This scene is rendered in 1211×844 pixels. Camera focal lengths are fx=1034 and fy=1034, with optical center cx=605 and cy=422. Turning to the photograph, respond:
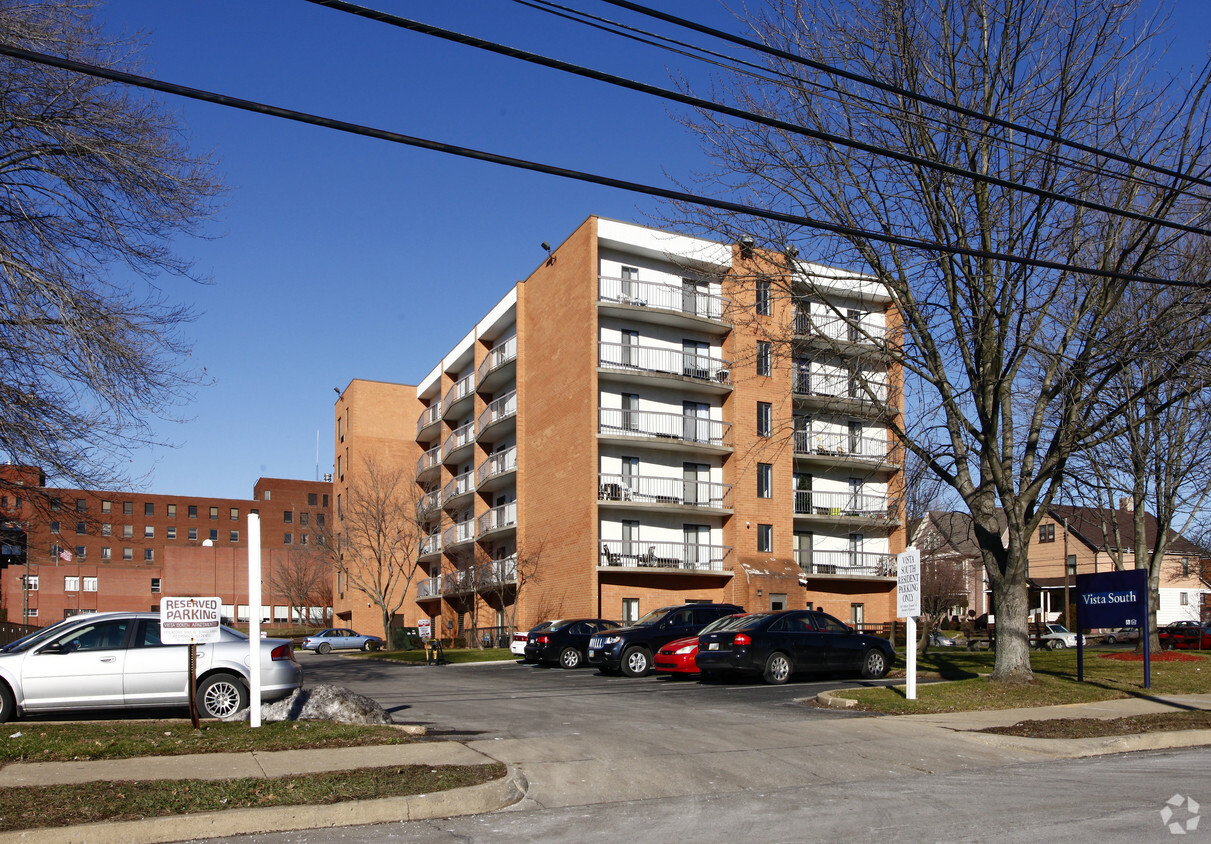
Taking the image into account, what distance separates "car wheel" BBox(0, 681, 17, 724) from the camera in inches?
519

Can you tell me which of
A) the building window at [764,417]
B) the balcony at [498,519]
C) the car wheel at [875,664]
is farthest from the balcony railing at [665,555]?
the car wheel at [875,664]

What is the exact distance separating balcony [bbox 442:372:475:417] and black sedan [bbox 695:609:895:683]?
31.1 m

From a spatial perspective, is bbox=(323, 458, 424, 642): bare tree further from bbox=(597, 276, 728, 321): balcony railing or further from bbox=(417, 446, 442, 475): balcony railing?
bbox=(597, 276, 728, 321): balcony railing

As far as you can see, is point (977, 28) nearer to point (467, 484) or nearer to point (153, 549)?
point (467, 484)

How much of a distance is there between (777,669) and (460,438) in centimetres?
3320

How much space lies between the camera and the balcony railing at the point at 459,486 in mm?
49750

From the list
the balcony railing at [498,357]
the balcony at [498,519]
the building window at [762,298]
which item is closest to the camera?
the building window at [762,298]

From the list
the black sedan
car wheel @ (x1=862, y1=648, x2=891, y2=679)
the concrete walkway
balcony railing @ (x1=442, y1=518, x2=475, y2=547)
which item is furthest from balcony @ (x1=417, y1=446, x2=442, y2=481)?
the concrete walkway

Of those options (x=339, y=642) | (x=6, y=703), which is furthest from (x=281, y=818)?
(x=339, y=642)

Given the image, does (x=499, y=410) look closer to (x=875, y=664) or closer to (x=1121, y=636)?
(x=875, y=664)

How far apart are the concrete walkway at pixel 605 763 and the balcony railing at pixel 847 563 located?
93.6 feet

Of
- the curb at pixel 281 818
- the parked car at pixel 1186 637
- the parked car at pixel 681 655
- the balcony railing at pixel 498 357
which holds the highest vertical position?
the balcony railing at pixel 498 357

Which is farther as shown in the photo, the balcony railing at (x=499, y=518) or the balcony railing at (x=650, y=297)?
the balcony railing at (x=499, y=518)

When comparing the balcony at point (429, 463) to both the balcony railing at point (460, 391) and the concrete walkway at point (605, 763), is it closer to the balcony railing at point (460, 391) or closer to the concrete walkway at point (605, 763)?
the balcony railing at point (460, 391)
